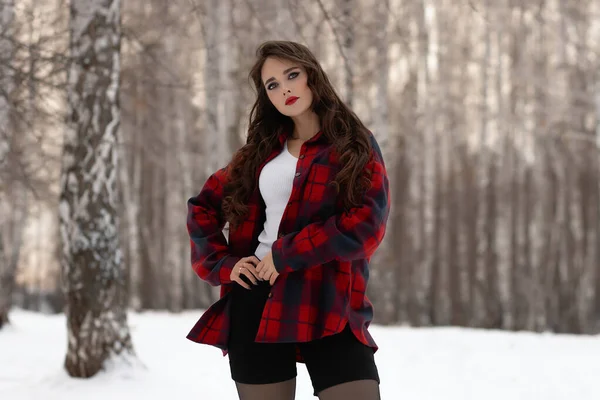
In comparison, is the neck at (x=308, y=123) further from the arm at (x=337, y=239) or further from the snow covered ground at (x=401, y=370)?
the snow covered ground at (x=401, y=370)

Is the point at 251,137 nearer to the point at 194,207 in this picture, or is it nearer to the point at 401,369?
the point at 194,207

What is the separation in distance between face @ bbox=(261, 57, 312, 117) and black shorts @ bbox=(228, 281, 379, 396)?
607 millimetres

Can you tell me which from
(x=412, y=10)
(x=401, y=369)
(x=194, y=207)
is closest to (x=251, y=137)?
(x=194, y=207)

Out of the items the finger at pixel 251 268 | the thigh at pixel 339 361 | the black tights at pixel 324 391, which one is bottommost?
the black tights at pixel 324 391

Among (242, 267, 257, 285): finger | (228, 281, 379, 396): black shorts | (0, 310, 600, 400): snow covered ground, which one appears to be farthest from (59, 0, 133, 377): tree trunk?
(242, 267, 257, 285): finger

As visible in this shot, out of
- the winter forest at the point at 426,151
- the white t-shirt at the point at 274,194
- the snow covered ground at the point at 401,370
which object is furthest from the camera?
the winter forest at the point at 426,151

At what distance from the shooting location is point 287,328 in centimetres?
227

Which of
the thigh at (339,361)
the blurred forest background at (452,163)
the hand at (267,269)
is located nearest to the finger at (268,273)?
the hand at (267,269)

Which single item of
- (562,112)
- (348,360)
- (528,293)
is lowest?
(528,293)

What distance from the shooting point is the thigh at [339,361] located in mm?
2238

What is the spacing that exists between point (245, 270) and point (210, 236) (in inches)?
9.6

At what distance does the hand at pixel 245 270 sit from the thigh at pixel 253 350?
70mm

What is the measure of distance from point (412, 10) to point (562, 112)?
3.55 metres

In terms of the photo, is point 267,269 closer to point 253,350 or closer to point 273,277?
point 273,277
